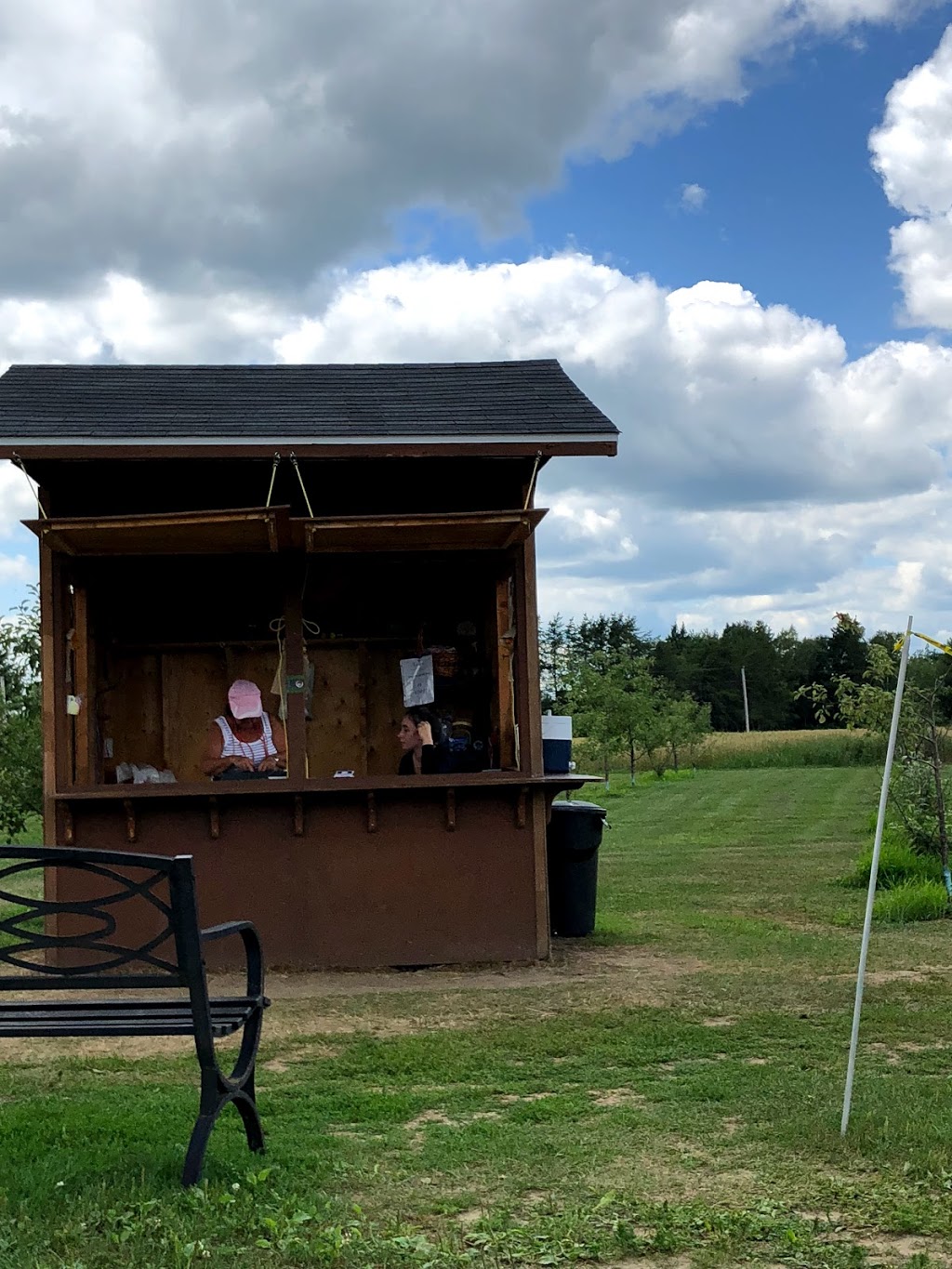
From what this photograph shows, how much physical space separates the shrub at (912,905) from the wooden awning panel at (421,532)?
474cm

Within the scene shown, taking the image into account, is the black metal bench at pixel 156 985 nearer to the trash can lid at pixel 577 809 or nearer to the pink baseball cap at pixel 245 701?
the trash can lid at pixel 577 809

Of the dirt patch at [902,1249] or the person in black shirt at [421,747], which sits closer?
the dirt patch at [902,1249]

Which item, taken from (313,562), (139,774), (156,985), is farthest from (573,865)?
(156,985)

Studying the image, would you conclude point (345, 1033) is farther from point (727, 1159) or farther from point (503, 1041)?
point (727, 1159)

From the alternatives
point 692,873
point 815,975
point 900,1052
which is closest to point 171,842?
point 815,975

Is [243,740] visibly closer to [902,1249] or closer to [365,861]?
[365,861]

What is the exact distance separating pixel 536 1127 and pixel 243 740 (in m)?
6.05

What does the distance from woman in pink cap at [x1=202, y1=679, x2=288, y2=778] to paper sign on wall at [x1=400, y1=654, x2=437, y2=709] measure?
105cm

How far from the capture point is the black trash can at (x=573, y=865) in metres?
10.7

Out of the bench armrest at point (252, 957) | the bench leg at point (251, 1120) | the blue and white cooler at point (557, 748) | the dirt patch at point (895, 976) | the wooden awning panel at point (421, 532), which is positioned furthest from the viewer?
the blue and white cooler at point (557, 748)

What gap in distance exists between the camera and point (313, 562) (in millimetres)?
11055

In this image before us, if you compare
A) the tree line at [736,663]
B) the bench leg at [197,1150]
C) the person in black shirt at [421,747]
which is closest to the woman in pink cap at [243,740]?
the person in black shirt at [421,747]

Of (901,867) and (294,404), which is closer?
(294,404)

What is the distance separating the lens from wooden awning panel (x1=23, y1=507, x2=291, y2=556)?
8906mm
